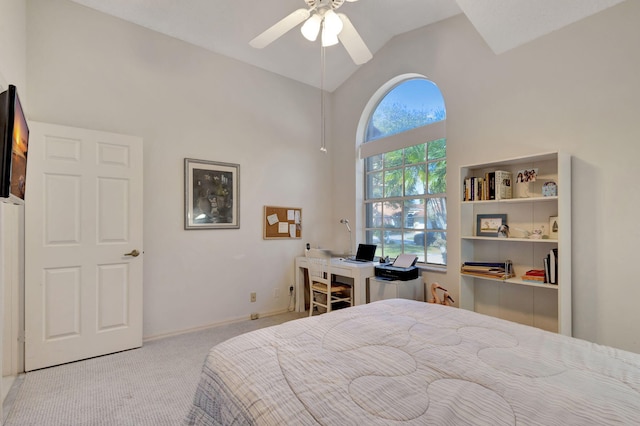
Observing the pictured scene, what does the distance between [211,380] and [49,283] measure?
2202 mm

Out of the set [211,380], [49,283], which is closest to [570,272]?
[211,380]

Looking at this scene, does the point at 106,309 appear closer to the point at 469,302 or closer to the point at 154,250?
the point at 154,250

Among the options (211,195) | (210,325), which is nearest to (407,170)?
(211,195)

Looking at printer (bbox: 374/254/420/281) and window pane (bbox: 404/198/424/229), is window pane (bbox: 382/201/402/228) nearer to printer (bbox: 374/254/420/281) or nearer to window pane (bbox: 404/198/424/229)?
window pane (bbox: 404/198/424/229)

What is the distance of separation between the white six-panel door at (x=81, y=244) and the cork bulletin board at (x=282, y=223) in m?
1.38

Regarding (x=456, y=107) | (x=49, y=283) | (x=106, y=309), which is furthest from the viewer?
(x=456, y=107)

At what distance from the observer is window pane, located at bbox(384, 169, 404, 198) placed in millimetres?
3699

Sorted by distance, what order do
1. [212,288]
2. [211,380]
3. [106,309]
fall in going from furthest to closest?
[212,288] < [106,309] < [211,380]

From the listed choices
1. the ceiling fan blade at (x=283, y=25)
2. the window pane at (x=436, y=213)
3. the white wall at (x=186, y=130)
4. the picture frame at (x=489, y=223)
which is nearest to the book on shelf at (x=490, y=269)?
the picture frame at (x=489, y=223)

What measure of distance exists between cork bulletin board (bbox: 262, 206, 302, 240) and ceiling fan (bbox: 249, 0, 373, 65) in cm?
204

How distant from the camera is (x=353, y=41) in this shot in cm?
215

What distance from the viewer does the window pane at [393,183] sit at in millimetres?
3699

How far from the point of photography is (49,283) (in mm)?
2467

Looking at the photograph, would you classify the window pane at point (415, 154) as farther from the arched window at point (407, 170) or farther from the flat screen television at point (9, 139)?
the flat screen television at point (9, 139)
